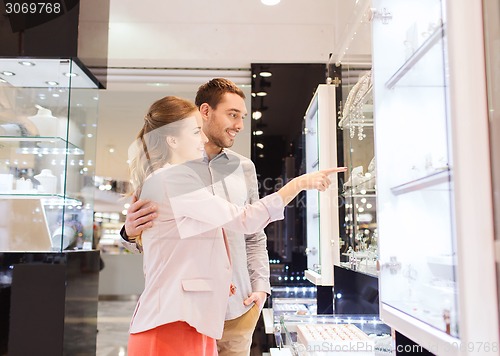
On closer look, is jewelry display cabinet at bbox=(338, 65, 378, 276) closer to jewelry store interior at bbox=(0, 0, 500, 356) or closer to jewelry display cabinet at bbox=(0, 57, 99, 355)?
jewelry store interior at bbox=(0, 0, 500, 356)

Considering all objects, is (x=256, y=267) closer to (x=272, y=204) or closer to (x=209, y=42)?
(x=272, y=204)

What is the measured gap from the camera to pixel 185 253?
4.49ft

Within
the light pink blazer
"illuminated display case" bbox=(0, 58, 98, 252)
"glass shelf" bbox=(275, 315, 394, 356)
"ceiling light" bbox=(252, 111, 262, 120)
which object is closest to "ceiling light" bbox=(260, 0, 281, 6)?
"ceiling light" bbox=(252, 111, 262, 120)

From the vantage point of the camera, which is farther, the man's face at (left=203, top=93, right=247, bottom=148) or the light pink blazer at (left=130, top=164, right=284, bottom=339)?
the man's face at (left=203, top=93, right=247, bottom=148)

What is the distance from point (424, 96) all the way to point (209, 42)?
2483 mm

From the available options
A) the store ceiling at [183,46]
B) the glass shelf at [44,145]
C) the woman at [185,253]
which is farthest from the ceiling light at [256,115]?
the woman at [185,253]

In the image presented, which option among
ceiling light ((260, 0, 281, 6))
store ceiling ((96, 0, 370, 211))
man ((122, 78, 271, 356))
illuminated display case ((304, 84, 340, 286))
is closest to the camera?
man ((122, 78, 271, 356))

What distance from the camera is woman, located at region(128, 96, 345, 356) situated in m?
1.33

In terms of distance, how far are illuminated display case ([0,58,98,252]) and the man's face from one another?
112 centimetres

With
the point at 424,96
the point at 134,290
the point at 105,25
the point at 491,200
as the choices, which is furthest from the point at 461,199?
the point at 134,290

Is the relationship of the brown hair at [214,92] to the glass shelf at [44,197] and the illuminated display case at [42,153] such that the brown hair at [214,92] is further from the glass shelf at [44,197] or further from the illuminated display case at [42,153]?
the glass shelf at [44,197]

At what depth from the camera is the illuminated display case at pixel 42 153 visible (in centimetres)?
273

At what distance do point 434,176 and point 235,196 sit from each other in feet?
3.44

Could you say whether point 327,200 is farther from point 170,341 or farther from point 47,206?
point 47,206
